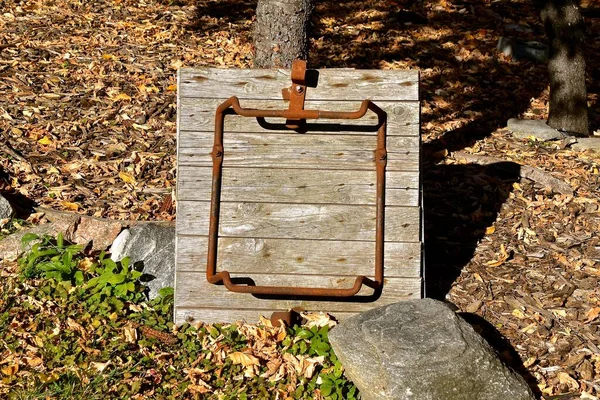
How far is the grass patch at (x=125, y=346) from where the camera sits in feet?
14.6

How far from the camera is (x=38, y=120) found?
7.02 meters

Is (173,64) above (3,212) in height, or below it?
above

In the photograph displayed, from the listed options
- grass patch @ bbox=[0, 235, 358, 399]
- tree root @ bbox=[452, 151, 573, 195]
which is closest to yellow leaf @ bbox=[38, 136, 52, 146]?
grass patch @ bbox=[0, 235, 358, 399]

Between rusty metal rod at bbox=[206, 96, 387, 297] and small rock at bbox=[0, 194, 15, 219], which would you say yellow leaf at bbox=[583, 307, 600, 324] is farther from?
small rock at bbox=[0, 194, 15, 219]

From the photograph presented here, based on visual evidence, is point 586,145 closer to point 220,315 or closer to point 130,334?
point 220,315

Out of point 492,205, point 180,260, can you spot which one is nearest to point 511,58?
point 492,205

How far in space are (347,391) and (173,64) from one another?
14.9 feet

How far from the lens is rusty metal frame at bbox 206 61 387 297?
15.3 feet

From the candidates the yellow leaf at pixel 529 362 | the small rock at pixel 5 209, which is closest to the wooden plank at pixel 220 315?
the yellow leaf at pixel 529 362

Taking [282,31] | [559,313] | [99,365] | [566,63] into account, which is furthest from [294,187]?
[566,63]

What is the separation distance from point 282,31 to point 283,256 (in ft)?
6.02

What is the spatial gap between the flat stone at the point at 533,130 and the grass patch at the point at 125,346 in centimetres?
331

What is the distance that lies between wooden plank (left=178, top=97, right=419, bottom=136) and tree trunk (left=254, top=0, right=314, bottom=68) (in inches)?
49.9

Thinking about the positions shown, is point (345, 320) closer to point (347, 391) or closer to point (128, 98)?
point (347, 391)
